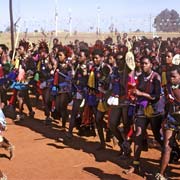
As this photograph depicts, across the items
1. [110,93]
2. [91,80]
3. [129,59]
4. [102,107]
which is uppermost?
[129,59]

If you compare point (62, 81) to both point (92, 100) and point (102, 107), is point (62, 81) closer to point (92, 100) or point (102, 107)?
point (92, 100)

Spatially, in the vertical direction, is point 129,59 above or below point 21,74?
above

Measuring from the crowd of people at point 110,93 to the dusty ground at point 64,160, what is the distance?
0.23 m

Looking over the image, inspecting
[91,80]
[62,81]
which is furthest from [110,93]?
[62,81]

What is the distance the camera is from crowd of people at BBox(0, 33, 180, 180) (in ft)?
25.1

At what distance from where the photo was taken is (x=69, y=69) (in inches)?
422

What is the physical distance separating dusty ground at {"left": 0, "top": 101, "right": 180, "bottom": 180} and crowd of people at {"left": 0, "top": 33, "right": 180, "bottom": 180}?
0.23 meters

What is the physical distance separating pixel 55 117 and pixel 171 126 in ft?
17.5

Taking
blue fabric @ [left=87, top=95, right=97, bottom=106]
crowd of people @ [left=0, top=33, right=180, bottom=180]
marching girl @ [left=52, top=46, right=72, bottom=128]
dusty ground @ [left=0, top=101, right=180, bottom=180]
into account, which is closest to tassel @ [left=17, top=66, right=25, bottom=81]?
crowd of people @ [left=0, top=33, right=180, bottom=180]

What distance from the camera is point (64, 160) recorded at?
345 inches

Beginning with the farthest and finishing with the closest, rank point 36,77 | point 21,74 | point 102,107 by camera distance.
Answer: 1. point 36,77
2. point 21,74
3. point 102,107

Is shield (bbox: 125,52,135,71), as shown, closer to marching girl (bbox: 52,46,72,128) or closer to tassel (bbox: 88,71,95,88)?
tassel (bbox: 88,71,95,88)

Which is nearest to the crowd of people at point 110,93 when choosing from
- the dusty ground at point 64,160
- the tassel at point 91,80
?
the tassel at point 91,80

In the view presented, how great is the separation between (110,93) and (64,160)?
1513 millimetres
